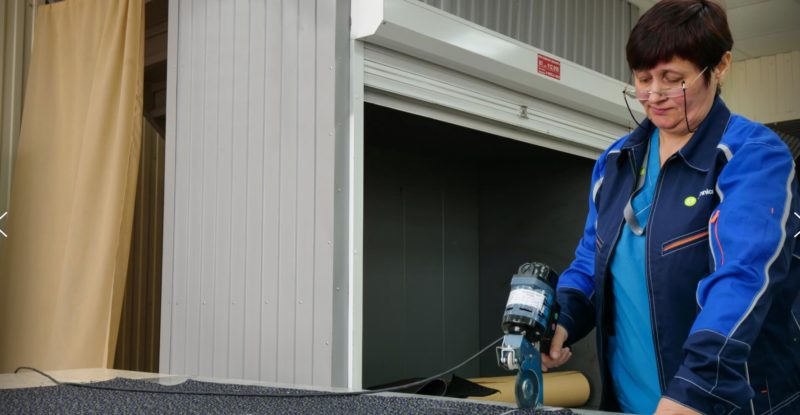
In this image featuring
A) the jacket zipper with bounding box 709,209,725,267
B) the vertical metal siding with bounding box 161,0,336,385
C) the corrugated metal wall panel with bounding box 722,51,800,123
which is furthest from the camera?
the corrugated metal wall panel with bounding box 722,51,800,123

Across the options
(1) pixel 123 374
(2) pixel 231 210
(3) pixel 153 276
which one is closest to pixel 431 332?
(3) pixel 153 276

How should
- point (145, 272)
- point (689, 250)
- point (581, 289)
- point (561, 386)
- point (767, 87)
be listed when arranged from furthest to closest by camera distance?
point (767, 87) → point (145, 272) → point (561, 386) → point (581, 289) → point (689, 250)

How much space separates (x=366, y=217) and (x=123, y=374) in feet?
6.92

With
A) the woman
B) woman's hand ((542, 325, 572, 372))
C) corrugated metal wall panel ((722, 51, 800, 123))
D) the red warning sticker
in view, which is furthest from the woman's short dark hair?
corrugated metal wall panel ((722, 51, 800, 123))

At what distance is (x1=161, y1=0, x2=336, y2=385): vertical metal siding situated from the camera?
2668 millimetres

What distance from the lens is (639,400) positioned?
1.53 metres

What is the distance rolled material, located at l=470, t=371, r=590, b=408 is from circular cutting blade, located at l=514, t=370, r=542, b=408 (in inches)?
89.7

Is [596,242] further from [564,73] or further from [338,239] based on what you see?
[564,73]

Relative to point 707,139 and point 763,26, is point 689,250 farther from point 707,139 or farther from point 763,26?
point 763,26

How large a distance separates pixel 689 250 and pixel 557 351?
13.8 inches

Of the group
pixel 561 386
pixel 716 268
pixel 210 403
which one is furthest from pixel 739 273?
pixel 561 386

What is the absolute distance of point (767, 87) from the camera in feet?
19.7

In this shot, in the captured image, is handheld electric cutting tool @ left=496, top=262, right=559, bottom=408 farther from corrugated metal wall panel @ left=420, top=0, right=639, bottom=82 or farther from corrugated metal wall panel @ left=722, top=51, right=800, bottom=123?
corrugated metal wall panel @ left=722, top=51, right=800, bottom=123

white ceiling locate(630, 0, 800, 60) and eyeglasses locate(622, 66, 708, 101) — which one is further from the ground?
white ceiling locate(630, 0, 800, 60)
